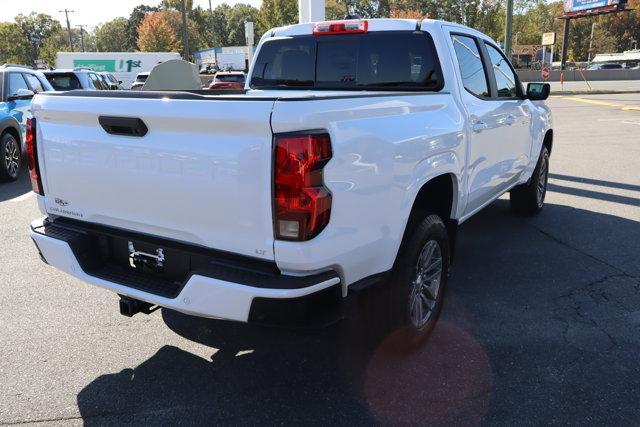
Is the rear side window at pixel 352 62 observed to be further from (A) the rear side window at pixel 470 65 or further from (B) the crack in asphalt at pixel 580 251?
(B) the crack in asphalt at pixel 580 251

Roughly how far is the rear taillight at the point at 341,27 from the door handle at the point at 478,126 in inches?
45.8

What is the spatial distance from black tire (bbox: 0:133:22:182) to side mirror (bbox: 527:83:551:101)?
24.9ft

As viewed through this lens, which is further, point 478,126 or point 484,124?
point 484,124

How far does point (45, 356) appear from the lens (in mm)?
3428

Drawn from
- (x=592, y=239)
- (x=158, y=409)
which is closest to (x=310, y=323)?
(x=158, y=409)

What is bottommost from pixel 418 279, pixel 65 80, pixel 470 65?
pixel 418 279

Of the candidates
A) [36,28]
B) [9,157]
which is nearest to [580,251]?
[9,157]

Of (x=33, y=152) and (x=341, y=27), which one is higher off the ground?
(x=341, y=27)

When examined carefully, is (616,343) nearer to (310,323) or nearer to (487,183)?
(487,183)

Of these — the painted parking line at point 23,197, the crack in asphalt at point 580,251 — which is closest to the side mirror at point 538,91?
the crack in asphalt at point 580,251

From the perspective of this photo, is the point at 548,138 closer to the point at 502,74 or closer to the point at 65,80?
the point at 502,74

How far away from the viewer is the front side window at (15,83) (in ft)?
30.6

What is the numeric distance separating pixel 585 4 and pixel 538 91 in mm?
65550

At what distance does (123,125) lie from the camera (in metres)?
2.72
